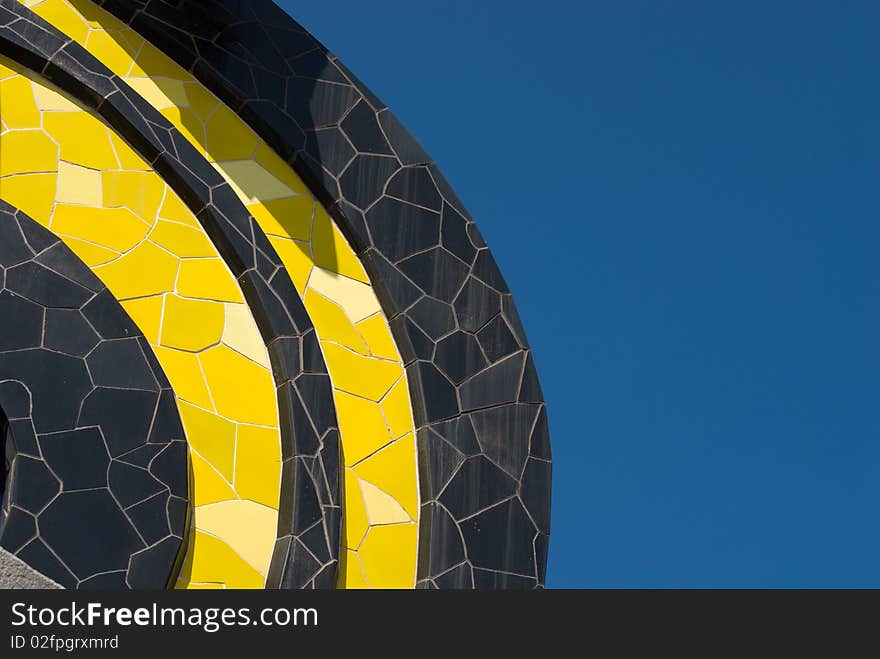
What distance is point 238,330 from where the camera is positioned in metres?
7.21

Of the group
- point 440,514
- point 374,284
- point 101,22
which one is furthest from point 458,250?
point 101,22

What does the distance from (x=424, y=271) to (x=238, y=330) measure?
1.21 m

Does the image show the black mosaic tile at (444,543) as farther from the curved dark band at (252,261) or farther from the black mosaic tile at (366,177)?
the black mosaic tile at (366,177)

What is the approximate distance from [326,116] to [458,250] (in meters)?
1.09

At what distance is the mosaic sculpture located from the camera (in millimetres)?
6633

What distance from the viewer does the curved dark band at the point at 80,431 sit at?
639 cm

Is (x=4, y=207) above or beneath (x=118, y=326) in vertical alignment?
above

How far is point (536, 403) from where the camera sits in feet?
25.4

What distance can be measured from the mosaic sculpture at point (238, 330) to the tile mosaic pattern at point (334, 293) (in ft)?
0.04

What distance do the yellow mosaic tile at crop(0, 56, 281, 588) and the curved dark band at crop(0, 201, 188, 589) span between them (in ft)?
0.44

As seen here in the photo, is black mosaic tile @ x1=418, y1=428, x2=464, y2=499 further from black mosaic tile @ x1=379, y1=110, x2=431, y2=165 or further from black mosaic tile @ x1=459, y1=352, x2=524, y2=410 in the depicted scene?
black mosaic tile @ x1=379, y1=110, x2=431, y2=165

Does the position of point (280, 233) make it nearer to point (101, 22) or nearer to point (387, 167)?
point (387, 167)

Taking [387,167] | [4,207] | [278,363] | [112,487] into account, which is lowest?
[112,487]

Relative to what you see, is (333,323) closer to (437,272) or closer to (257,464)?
(437,272)
